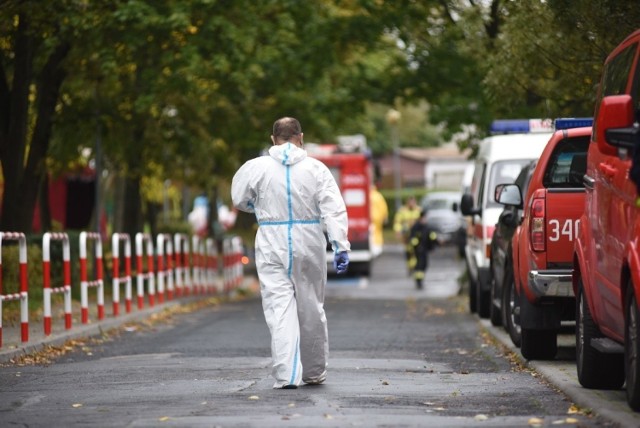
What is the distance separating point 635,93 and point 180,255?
18.2 meters

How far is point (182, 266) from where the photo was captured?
27672 millimetres

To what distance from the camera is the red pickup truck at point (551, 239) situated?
12.8m

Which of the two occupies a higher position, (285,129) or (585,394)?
(285,129)

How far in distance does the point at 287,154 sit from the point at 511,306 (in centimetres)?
486

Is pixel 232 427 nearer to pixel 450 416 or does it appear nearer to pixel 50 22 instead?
pixel 450 416

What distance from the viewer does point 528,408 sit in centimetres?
980

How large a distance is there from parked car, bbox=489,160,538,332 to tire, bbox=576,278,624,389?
398 cm

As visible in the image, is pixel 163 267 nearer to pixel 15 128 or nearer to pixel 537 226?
pixel 15 128

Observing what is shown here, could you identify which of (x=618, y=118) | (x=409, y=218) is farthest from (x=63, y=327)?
(x=409, y=218)

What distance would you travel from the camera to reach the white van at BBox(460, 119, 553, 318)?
19.8 meters

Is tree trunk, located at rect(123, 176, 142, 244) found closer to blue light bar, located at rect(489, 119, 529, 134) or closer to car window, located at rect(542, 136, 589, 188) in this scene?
blue light bar, located at rect(489, 119, 529, 134)

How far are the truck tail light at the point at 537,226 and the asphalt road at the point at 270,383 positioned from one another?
3.40 feet

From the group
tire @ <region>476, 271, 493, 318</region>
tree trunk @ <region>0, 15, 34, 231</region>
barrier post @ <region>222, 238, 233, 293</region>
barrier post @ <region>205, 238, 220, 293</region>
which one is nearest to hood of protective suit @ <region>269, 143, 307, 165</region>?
tire @ <region>476, 271, 493, 318</region>

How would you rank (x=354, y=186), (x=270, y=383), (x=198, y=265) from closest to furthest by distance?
(x=270, y=383) → (x=198, y=265) → (x=354, y=186)
